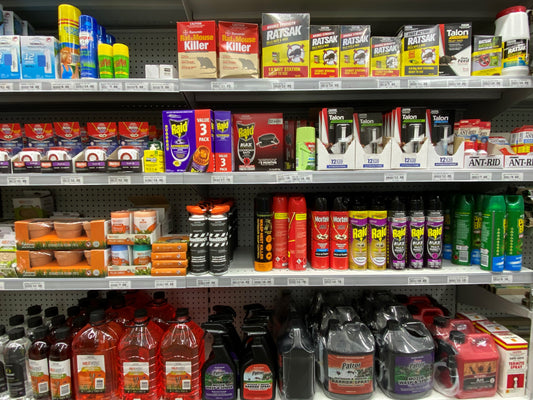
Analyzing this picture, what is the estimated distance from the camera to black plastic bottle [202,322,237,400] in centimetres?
148

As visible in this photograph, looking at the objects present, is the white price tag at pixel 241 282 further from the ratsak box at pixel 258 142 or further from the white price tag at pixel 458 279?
the white price tag at pixel 458 279

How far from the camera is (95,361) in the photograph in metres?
1.49

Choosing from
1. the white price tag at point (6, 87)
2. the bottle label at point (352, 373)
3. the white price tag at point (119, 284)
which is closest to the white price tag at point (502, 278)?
the bottle label at point (352, 373)

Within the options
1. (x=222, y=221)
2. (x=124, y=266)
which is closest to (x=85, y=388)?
(x=124, y=266)

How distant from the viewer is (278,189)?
80.9 inches

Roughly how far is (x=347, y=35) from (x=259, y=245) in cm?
111

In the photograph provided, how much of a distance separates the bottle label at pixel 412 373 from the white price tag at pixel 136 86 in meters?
1.74

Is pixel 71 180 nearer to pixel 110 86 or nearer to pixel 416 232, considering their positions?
pixel 110 86

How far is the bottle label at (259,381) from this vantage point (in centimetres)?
147

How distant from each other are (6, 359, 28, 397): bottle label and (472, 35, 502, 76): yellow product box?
2708 millimetres

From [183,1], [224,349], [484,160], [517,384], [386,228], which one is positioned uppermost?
[183,1]

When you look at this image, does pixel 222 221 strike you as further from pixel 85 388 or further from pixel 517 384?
pixel 517 384

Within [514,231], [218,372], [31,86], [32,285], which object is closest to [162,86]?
[31,86]

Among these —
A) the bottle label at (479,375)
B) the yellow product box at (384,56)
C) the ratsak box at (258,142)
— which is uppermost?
the yellow product box at (384,56)
